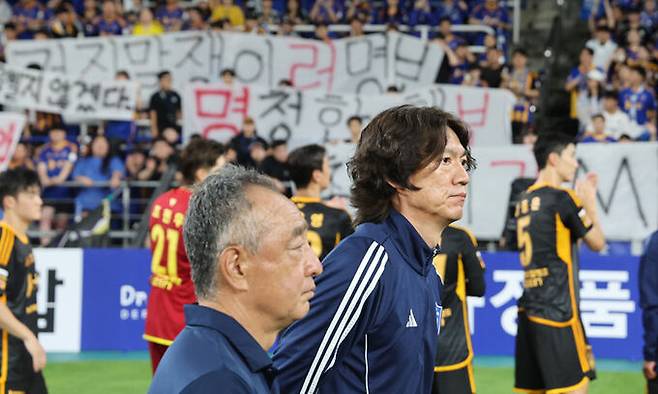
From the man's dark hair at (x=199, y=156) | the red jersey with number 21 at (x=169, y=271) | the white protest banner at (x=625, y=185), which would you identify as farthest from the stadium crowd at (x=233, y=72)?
Result: the man's dark hair at (x=199, y=156)

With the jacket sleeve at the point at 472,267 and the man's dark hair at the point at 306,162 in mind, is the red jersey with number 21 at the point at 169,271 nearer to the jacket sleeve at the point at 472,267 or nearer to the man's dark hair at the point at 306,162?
the man's dark hair at the point at 306,162

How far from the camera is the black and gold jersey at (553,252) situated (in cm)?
789

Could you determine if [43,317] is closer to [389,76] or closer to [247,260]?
[389,76]

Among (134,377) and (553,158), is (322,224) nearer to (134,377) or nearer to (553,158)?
(553,158)

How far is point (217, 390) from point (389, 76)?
55.5 feet

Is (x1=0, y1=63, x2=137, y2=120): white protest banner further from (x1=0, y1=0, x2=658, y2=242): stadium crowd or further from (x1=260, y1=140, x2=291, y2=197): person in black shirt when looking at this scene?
(x1=260, y1=140, x2=291, y2=197): person in black shirt

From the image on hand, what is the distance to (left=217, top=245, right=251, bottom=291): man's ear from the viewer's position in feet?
8.02

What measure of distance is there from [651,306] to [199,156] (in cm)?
311

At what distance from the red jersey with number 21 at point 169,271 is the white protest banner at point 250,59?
11.3 metres

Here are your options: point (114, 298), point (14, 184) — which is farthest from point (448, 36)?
point (14, 184)

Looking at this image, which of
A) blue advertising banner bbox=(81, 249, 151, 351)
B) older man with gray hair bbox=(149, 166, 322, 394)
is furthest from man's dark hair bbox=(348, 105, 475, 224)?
blue advertising banner bbox=(81, 249, 151, 351)

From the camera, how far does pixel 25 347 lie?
6809 millimetres

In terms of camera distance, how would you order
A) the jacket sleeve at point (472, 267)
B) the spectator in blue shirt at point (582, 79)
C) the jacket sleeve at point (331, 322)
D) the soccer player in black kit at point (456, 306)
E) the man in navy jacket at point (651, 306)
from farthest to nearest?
the spectator in blue shirt at point (582, 79), the jacket sleeve at point (472, 267), the soccer player in black kit at point (456, 306), the man in navy jacket at point (651, 306), the jacket sleeve at point (331, 322)

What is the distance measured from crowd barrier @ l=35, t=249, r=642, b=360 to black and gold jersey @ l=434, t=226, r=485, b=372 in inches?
219
